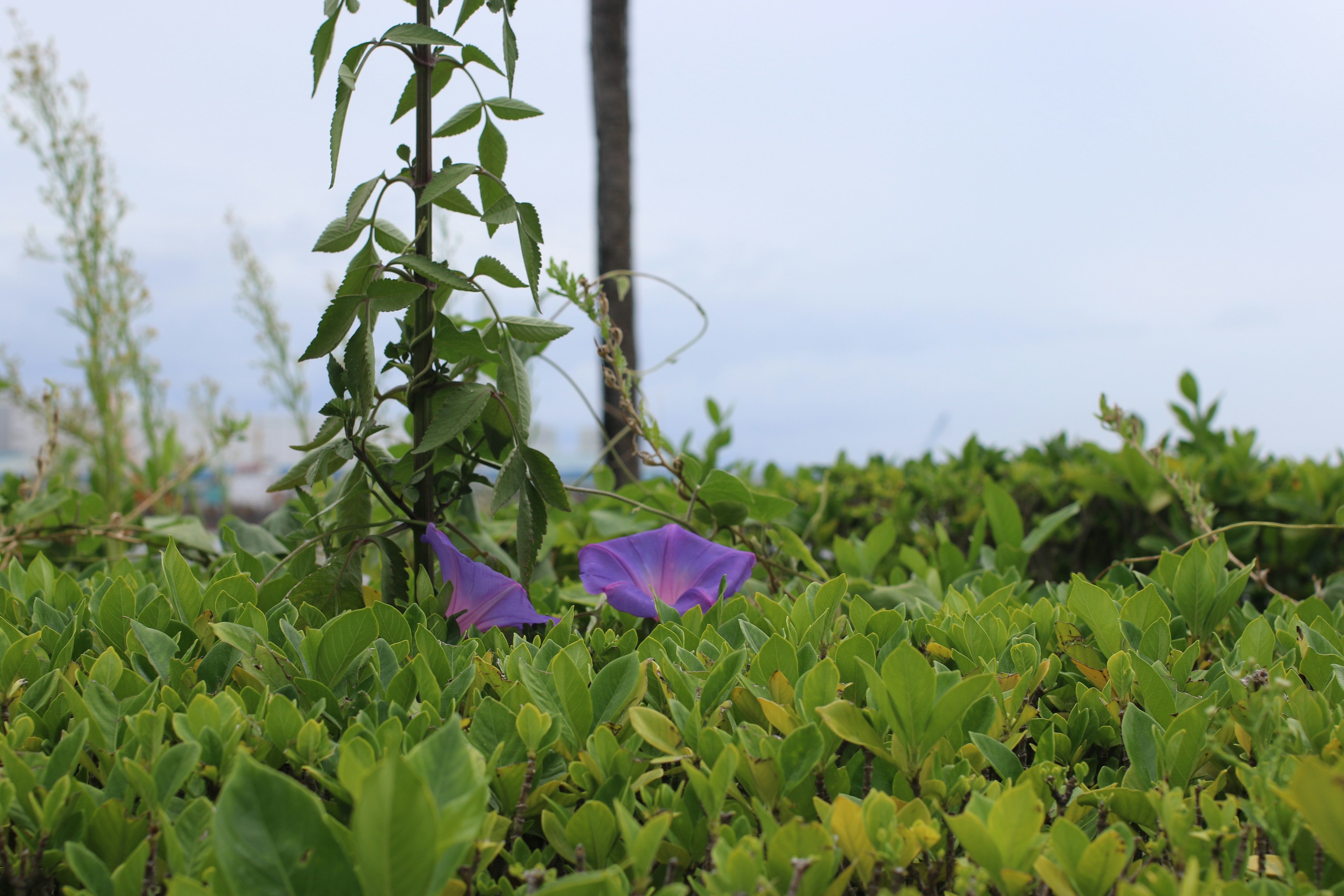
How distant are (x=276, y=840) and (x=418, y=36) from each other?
3.75ft

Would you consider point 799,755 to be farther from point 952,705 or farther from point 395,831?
point 395,831

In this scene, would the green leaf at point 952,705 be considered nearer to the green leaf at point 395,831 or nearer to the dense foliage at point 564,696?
the dense foliage at point 564,696

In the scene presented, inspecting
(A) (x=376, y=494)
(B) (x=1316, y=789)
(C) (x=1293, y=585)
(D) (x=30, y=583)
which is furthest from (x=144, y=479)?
(C) (x=1293, y=585)

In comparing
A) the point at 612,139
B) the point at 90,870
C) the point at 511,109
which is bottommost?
the point at 90,870

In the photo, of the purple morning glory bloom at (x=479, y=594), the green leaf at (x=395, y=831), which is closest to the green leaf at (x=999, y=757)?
the green leaf at (x=395, y=831)

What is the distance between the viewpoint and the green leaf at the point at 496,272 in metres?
1.43

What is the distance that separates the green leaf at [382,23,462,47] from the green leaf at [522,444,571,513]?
1.99 feet

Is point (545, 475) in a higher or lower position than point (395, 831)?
higher

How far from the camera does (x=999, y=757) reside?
93cm

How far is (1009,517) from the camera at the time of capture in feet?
7.08

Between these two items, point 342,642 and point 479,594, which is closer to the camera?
point 342,642

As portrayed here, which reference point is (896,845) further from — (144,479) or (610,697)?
(144,479)

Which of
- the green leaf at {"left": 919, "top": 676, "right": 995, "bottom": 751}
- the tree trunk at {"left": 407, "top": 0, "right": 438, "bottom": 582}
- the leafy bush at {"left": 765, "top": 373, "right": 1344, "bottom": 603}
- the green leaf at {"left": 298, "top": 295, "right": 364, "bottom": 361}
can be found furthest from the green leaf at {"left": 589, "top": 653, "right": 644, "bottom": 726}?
the leafy bush at {"left": 765, "top": 373, "right": 1344, "bottom": 603}

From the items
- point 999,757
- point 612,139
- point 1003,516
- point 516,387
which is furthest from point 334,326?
point 612,139
